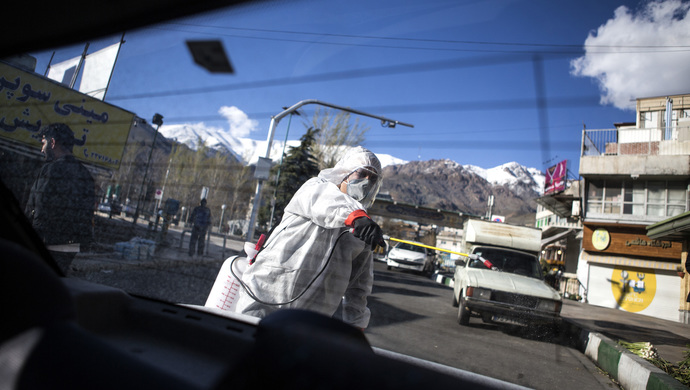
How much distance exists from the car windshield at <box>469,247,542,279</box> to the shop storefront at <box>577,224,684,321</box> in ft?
37.0

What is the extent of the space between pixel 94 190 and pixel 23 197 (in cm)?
46

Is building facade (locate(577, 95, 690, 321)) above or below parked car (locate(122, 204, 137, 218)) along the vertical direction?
above

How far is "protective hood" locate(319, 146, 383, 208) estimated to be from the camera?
1736mm

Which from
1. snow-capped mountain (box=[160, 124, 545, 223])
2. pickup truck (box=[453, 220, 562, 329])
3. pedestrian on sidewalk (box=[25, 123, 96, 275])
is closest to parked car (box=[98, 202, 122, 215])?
pedestrian on sidewalk (box=[25, 123, 96, 275])

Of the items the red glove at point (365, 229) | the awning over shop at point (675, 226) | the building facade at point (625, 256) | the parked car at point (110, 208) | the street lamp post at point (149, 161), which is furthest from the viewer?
the building facade at point (625, 256)

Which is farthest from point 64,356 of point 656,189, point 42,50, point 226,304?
point 656,189

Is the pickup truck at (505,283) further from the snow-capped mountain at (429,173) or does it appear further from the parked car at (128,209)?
the parked car at (128,209)

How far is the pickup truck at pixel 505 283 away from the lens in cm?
402

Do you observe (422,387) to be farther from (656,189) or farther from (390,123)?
(656,189)

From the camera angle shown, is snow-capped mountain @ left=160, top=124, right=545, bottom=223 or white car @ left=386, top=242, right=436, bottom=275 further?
white car @ left=386, top=242, right=436, bottom=275

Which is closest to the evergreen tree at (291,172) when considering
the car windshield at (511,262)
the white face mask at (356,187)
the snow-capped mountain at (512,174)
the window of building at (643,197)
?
the white face mask at (356,187)

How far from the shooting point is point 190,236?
172 inches

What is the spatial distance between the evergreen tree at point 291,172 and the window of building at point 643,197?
225 inches

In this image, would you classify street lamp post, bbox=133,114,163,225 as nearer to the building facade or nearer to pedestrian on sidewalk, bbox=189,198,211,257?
pedestrian on sidewalk, bbox=189,198,211,257
